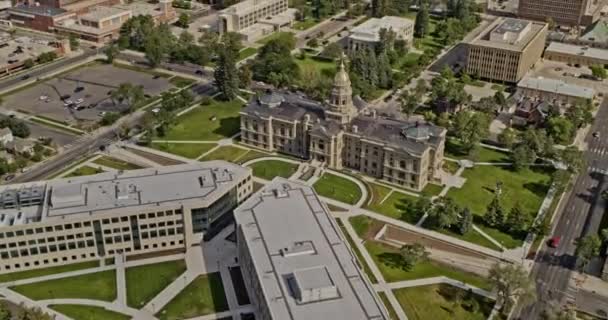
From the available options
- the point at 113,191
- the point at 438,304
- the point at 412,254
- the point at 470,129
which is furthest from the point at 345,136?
the point at 113,191

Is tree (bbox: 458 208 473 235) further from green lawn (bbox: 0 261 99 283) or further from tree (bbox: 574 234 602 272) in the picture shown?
green lawn (bbox: 0 261 99 283)

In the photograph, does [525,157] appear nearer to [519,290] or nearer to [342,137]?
[342,137]

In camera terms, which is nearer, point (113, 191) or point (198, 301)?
point (198, 301)

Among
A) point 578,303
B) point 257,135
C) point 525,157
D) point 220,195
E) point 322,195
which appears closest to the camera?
point 578,303

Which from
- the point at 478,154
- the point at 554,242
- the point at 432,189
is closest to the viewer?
the point at 554,242

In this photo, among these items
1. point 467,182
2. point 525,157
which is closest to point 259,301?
point 467,182

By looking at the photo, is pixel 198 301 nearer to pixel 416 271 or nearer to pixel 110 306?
pixel 110 306
